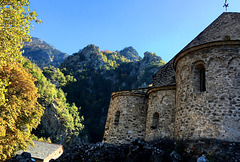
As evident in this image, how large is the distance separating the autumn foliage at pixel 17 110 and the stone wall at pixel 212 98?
10.9 metres

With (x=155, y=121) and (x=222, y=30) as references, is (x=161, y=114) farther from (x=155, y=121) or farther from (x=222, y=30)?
(x=222, y=30)

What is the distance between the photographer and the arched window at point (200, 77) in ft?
37.4

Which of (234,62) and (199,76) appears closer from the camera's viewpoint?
(234,62)

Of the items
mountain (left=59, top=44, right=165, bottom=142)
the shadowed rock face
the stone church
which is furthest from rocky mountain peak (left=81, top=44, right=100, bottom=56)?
the shadowed rock face

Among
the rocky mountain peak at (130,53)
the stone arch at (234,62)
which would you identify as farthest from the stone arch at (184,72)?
the rocky mountain peak at (130,53)

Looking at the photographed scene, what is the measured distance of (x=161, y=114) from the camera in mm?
13828

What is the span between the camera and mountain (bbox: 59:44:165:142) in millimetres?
70200

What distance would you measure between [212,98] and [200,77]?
1.66 meters

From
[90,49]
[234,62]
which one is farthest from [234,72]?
[90,49]

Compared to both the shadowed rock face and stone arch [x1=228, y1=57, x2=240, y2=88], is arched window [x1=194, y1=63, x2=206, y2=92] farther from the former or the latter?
the shadowed rock face

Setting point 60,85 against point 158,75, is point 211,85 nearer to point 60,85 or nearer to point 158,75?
point 158,75

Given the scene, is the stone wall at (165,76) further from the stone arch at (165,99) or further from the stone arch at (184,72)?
the stone arch at (184,72)

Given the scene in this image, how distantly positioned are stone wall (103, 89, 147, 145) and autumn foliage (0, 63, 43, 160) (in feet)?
20.3

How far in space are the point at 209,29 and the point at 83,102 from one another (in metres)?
63.1
